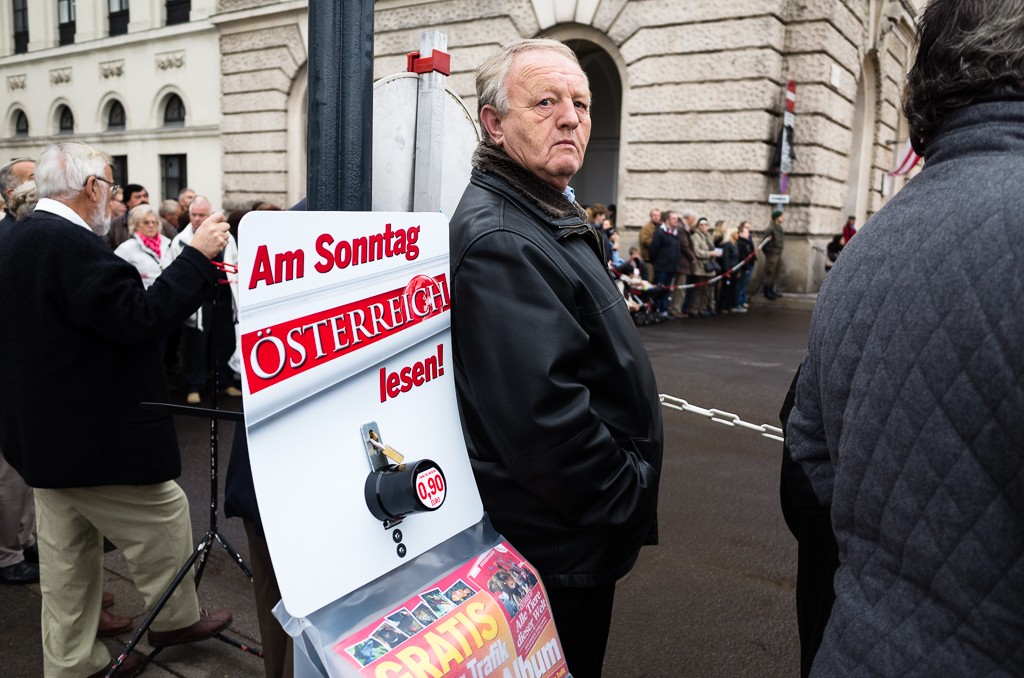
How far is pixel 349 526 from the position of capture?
1.26 metres

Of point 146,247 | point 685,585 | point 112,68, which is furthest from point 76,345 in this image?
point 112,68

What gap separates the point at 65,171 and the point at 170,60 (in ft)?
70.9

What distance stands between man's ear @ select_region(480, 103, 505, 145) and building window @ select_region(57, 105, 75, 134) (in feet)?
88.1

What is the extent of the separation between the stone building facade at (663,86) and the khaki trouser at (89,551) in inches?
391

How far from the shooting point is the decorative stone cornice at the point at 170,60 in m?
21.4

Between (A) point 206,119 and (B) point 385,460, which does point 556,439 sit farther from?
(A) point 206,119

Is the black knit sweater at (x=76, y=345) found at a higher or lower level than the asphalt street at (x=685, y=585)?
higher

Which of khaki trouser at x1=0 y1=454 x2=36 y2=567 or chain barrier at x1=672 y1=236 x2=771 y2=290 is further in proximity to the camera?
chain barrier at x1=672 y1=236 x2=771 y2=290

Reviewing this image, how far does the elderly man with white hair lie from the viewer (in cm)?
240

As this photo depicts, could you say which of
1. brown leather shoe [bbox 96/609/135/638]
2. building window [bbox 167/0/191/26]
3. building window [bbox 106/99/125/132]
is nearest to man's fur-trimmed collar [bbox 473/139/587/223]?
brown leather shoe [bbox 96/609/135/638]

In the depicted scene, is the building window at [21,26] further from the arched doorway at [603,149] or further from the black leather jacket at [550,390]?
the black leather jacket at [550,390]

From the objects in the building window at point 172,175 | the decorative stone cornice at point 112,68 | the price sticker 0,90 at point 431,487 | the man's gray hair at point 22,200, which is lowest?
the price sticker 0,90 at point 431,487

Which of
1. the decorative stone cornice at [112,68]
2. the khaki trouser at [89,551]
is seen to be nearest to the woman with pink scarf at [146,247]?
the khaki trouser at [89,551]

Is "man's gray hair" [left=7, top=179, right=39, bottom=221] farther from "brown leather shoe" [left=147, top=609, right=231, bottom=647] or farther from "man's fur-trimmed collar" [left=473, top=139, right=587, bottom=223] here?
"man's fur-trimmed collar" [left=473, top=139, right=587, bottom=223]
